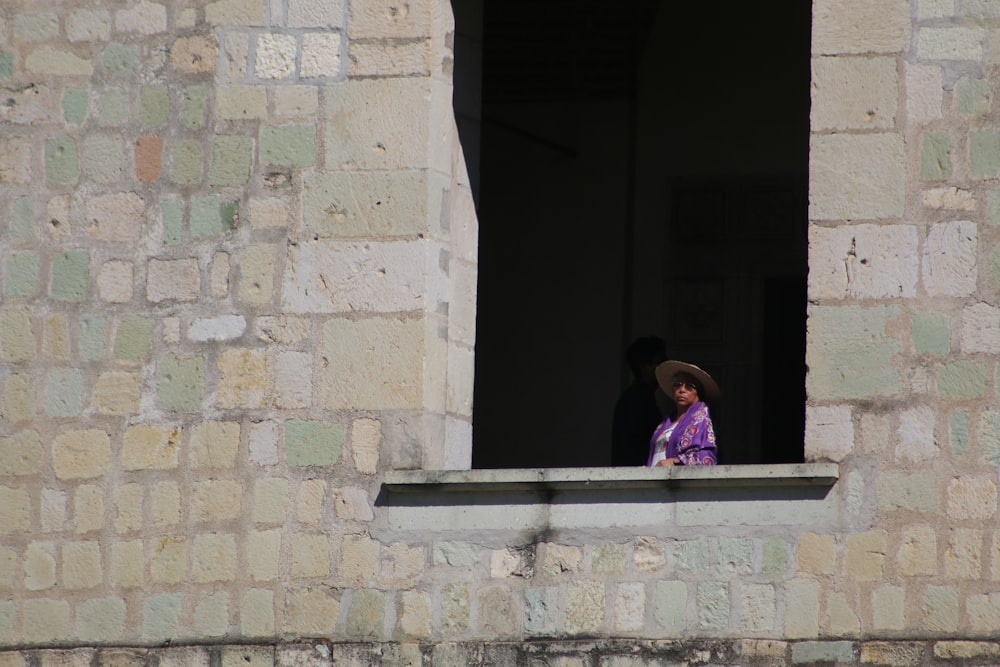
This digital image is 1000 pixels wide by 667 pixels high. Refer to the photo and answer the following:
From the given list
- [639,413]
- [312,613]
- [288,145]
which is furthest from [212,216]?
[639,413]

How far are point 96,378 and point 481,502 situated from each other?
4.83ft

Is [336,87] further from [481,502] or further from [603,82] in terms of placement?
[603,82]

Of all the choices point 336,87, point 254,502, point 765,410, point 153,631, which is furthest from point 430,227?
point 765,410

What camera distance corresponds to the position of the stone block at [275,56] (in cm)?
820

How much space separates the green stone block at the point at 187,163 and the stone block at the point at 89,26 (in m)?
0.51

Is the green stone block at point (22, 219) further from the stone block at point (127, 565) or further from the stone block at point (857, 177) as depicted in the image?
the stone block at point (857, 177)

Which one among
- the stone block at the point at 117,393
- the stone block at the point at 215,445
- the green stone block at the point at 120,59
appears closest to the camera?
the stone block at the point at 215,445

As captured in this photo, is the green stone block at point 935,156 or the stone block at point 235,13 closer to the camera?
the green stone block at point 935,156


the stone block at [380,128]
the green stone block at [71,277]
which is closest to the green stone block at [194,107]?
the stone block at [380,128]

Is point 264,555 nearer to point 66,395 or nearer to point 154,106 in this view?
point 66,395

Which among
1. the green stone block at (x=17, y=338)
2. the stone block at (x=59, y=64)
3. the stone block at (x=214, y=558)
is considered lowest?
the stone block at (x=214, y=558)

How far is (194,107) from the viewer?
823 cm

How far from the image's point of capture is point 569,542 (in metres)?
7.70

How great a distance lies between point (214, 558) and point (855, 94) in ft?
8.92
